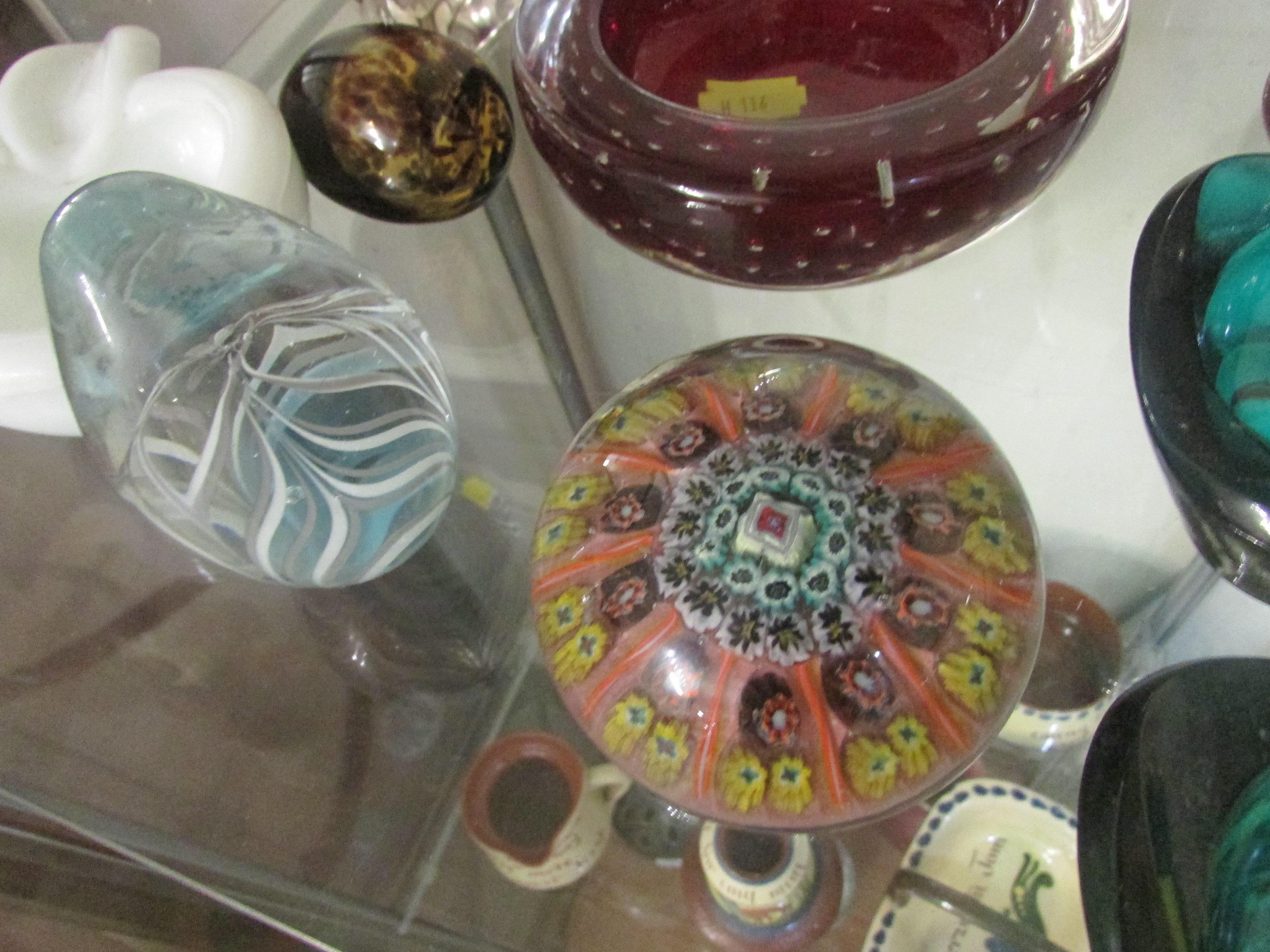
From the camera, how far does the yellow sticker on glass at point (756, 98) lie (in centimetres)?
36

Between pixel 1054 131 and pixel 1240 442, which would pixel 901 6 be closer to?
pixel 1054 131

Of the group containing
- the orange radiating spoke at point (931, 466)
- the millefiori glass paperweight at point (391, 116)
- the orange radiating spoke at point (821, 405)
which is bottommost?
the orange radiating spoke at point (931, 466)

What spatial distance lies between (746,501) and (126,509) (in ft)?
1.13

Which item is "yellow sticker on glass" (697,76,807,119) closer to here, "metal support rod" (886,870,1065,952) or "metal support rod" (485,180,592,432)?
"metal support rod" (485,180,592,432)

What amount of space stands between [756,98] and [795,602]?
208 millimetres

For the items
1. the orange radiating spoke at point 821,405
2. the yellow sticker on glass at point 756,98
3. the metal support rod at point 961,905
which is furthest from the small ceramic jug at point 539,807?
the yellow sticker on glass at point 756,98

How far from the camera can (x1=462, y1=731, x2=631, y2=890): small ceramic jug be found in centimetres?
54

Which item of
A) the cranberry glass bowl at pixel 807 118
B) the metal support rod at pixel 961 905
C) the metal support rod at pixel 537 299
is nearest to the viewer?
the cranberry glass bowl at pixel 807 118

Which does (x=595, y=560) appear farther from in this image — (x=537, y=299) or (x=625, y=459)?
(x=537, y=299)

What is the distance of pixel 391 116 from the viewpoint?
0.38m

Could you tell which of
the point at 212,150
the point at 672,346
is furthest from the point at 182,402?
the point at 672,346

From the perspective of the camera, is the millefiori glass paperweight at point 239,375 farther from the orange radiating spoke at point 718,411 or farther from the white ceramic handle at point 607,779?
the white ceramic handle at point 607,779

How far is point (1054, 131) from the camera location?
0.31m

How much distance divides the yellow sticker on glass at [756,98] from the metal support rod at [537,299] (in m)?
0.18
